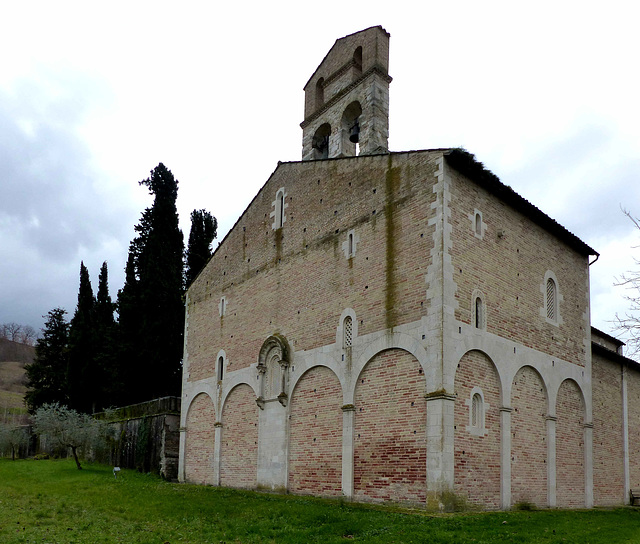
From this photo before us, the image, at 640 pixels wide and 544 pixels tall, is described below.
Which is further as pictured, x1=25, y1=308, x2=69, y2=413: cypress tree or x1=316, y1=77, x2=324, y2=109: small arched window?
x1=25, y1=308, x2=69, y2=413: cypress tree

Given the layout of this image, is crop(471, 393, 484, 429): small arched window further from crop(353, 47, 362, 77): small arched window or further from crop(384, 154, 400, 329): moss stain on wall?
crop(353, 47, 362, 77): small arched window

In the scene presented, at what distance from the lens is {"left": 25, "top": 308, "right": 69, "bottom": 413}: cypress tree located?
43.6m

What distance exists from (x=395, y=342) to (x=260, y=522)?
553 cm

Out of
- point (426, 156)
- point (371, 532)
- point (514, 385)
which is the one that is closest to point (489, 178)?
point (426, 156)

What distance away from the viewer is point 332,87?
23.7 metres

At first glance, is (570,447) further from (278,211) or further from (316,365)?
(278,211)

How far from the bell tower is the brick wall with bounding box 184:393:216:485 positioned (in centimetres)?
1053

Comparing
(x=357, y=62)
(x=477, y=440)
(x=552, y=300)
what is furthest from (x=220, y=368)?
(x=357, y=62)

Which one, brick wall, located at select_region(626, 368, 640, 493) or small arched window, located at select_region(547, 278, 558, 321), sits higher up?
small arched window, located at select_region(547, 278, 558, 321)

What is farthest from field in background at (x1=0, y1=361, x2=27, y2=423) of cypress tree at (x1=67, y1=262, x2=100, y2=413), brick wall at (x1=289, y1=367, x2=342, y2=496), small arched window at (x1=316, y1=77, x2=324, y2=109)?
brick wall at (x1=289, y1=367, x2=342, y2=496)

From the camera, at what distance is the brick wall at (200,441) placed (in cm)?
2417

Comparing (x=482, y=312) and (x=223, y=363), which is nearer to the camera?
(x=482, y=312)

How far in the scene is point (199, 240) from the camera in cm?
4003

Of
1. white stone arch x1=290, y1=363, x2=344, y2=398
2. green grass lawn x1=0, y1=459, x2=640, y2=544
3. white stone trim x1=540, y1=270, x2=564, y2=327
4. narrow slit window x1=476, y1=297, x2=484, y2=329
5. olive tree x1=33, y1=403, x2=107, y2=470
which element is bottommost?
green grass lawn x1=0, y1=459, x2=640, y2=544
